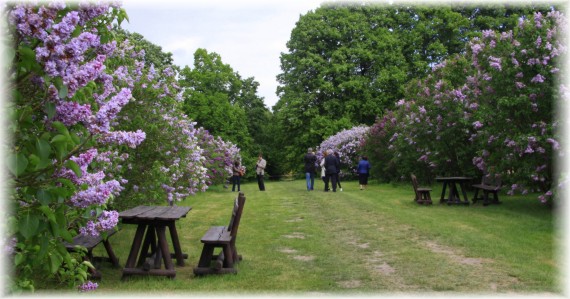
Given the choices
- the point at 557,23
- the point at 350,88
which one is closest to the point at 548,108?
the point at 557,23

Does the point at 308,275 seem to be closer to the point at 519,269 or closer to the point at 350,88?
the point at 519,269

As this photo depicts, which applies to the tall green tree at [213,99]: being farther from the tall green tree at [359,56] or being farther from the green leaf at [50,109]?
the green leaf at [50,109]

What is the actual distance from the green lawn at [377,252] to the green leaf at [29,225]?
10.5ft

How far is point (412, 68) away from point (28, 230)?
41350 mm

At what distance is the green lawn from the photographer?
6.77m

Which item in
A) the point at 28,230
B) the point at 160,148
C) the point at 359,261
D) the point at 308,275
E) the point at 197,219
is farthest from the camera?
the point at 197,219

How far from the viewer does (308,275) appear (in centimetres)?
741

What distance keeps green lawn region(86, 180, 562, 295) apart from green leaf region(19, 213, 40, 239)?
3.21 meters

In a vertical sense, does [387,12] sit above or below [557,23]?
above

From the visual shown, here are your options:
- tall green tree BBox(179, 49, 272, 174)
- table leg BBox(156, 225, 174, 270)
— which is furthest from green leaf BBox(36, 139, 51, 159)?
tall green tree BBox(179, 49, 272, 174)

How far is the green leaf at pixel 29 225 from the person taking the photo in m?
3.49

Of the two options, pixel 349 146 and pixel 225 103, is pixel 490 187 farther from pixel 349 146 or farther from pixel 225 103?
pixel 225 103

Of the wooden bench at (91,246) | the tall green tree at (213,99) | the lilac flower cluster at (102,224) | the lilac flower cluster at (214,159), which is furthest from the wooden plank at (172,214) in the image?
the tall green tree at (213,99)

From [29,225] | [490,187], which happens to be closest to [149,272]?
[29,225]
